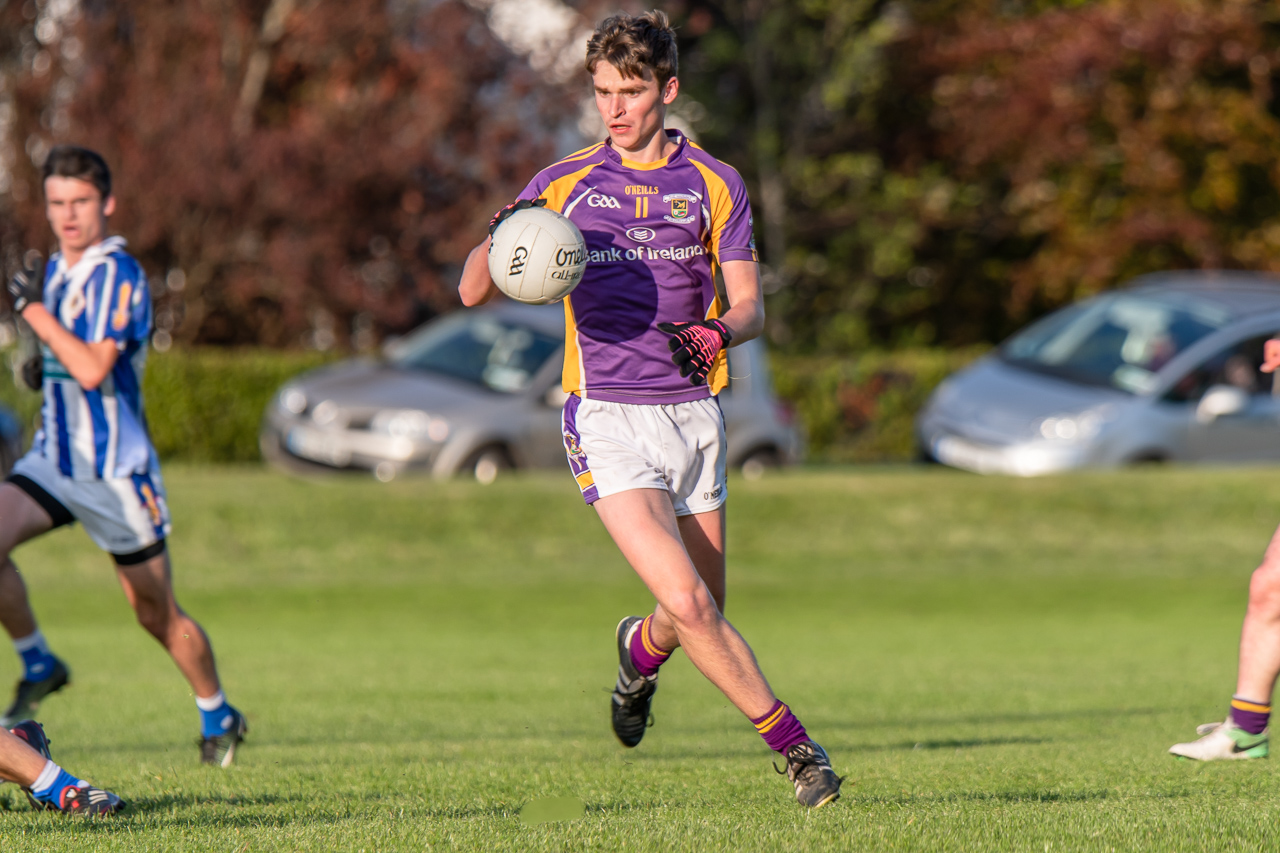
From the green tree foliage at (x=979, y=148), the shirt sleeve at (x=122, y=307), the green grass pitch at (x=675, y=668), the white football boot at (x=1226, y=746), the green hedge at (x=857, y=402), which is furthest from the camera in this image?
the green tree foliage at (x=979, y=148)

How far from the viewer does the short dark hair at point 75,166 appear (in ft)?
21.2

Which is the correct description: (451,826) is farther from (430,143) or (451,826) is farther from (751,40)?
(751,40)

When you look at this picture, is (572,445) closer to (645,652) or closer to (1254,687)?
(645,652)

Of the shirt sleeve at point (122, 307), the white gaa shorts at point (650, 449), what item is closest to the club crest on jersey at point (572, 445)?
the white gaa shorts at point (650, 449)

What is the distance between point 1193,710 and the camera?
7633 millimetres

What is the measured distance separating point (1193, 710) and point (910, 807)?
3.32 m

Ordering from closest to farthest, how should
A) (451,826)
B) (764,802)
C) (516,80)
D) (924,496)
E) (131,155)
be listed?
(451,826), (764,802), (924,496), (131,155), (516,80)

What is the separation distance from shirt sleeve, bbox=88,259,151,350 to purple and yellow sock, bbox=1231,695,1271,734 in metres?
4.51

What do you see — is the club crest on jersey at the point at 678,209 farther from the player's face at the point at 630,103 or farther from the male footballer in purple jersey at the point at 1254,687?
the male footballer in purple jersey at the point at 1254,687

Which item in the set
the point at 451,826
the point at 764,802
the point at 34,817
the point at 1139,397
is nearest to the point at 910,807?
the point at 764,802

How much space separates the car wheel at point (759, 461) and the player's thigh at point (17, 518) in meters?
11.0

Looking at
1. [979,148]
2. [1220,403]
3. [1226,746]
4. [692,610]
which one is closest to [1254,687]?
[1226,746]

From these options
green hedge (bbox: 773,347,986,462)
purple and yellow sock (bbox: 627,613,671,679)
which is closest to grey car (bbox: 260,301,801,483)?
green hedge (bbox: 773,347,986,462)

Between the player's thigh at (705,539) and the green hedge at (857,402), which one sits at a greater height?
the player's thigh at (705,539)
